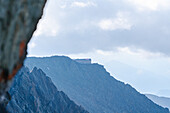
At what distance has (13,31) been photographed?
2638cm

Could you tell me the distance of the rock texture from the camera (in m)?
26.0

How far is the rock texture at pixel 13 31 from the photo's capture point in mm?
25953

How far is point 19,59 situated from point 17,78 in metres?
141

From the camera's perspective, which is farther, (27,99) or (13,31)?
(27,99)

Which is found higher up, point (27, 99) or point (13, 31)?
point (27, 99)

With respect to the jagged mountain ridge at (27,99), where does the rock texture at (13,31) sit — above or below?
below

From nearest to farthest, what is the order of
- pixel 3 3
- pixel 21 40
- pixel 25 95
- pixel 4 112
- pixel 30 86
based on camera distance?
pixel 3 3 < pixel 21 40 < pixel 4 112 < pixel 25 95 < pixel 30 86

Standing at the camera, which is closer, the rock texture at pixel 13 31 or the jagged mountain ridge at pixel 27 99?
the rock texture at pixel 13 31

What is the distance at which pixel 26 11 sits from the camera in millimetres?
27062

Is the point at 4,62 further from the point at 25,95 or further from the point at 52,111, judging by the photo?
the point at 52,111

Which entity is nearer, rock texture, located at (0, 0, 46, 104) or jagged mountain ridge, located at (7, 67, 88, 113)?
rock texture, located at (0, 0, 46, 104)

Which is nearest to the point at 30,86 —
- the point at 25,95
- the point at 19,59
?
the point at 25,95

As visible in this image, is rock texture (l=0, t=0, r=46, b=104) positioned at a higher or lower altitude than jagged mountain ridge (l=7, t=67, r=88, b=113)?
lower

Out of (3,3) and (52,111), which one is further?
(52,111)
